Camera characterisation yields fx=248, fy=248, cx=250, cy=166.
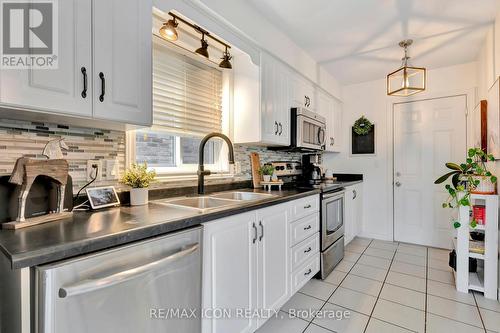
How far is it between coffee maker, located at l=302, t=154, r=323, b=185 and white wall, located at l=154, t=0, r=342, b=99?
111 centimetres

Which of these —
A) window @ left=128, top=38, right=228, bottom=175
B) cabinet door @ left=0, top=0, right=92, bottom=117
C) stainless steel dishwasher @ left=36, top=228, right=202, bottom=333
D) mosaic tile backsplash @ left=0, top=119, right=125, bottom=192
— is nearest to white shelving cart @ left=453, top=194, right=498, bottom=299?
window @ left=128, top=38, right=228, bottom=175

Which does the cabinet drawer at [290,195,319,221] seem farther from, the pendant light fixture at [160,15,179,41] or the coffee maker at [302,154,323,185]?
the pendant light fixture at [160,15,179,41]

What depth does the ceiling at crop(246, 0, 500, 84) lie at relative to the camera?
2045 mm

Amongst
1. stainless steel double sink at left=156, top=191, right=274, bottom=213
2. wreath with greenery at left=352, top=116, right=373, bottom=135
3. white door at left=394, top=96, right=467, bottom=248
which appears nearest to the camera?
stainless steel double sink at left=156, top=191, right=274, bottom=213

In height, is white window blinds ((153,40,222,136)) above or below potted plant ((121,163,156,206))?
above

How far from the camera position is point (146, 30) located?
1337 millimetres

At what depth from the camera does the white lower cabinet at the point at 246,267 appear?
4.20 ft

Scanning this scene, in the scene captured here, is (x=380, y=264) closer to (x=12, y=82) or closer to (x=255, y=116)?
(x=255, y=116)

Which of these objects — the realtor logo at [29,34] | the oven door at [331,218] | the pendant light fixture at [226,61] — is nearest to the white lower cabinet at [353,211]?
the oven door at [331,218]

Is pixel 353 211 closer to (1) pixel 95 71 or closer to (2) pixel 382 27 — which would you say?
(2) pixel 382 27

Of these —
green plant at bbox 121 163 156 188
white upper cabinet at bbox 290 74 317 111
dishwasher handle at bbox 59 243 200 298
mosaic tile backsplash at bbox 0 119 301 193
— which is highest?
white upper cabinet at bbox 290 74 317 111

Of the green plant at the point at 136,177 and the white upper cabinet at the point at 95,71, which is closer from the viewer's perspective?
the white upper cabinet at the point at 95,71

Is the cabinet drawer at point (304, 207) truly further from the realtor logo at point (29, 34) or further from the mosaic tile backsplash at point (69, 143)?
the realtor logo at point (29, 34)

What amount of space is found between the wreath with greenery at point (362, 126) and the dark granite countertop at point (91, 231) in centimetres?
318
